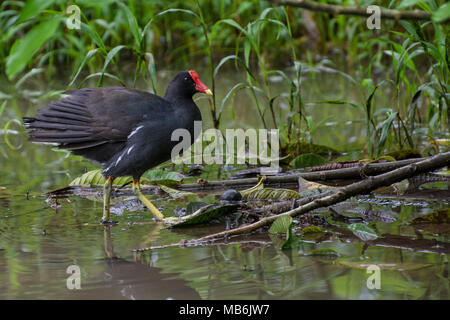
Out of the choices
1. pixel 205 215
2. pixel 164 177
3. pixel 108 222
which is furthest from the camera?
pixel 164 177

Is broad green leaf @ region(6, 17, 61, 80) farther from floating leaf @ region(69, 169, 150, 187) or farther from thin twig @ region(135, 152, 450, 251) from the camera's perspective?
floating leaf @ region(69, 169, 150, 187)

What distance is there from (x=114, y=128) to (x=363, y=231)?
1573 millimetres

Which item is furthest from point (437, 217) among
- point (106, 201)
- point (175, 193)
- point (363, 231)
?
point (106, 201)

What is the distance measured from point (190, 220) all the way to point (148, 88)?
4373mm

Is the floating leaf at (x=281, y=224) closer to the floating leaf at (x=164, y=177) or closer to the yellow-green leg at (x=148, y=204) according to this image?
the yellow-green leg at (x=148, y=204)

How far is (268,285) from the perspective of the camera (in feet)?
7.73

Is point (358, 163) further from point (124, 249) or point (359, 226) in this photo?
point (124, 249)

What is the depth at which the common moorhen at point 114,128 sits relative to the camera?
354 cm

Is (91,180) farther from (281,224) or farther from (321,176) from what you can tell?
(281,224)

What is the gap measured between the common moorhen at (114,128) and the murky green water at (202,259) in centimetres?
31

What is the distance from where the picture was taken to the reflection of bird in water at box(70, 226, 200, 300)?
7.71 ft

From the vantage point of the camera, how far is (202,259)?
2.70 metres

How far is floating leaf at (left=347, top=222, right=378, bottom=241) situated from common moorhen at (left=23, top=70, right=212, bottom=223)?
1.13 meters

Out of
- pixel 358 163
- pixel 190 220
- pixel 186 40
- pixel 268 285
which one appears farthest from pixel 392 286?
pixel 186 40
